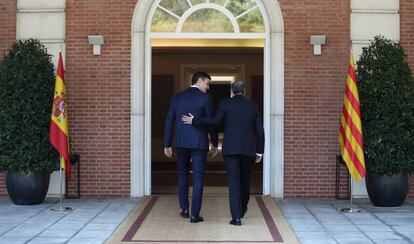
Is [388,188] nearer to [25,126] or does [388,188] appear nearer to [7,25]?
[25,126]

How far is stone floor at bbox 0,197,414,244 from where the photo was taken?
6273 mm

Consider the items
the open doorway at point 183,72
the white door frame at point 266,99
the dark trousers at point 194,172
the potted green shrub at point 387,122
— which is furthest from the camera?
the open doorway at point 183,72

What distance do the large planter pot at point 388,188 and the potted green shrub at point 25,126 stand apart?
4.57m

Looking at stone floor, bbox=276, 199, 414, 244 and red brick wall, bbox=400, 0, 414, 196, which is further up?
red brick wall, bbox=400, 0, 414, 196

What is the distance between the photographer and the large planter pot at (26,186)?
829cm

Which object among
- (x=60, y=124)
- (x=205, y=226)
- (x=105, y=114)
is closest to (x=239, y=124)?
(x=205, y=226)

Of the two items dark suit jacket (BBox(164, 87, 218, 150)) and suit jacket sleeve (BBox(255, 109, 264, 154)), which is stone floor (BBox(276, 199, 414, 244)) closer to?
suit jacket sleeve (BBox(255, 109, 264, 154))

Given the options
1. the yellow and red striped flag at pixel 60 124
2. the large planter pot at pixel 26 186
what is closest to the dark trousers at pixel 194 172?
the yellow and red striped flag at pixel 60 124

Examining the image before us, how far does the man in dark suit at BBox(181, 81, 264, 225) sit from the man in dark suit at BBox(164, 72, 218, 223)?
0.53 ft

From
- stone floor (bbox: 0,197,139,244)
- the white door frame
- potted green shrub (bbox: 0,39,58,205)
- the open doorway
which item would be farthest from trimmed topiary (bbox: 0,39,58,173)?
the open doorway

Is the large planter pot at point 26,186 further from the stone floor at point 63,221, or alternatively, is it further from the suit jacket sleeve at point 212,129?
the suit jacket sleeve at point 212,129

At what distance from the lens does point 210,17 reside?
9.38 metres

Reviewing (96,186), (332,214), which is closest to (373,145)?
(332,214)

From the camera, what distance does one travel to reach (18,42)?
866cm
